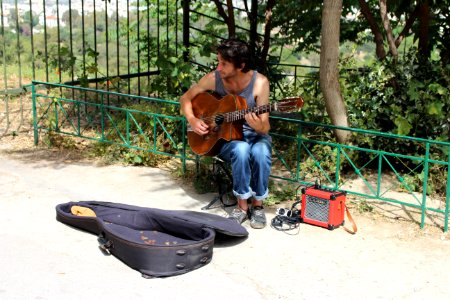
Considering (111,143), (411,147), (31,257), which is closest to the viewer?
(31,257)

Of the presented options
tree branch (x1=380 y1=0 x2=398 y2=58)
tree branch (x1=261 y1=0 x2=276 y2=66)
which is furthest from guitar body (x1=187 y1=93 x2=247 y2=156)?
tree branch (x1=261 y1=0 x2=276 y2=66)

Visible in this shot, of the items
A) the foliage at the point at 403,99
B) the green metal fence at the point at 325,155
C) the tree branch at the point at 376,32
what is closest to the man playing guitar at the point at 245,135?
the green metal fence at the point at 325,155

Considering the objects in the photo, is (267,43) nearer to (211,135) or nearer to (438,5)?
(438,5)

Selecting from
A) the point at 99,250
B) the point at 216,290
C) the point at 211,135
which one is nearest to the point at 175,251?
the point at 216,290

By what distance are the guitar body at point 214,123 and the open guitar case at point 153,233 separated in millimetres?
679

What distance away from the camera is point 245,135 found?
552cm

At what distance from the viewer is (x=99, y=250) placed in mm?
4742

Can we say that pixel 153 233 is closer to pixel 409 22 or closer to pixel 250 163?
pixel 250 163

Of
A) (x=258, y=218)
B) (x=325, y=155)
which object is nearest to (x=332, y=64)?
(x=325, y=155)

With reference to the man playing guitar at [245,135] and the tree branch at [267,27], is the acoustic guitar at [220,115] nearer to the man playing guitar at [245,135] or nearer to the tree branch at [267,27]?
the man playing guitar at [245,135]

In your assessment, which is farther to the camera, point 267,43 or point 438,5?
point 267,43

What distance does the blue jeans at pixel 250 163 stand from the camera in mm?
5258

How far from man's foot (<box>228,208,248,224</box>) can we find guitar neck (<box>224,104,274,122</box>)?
2.60ft

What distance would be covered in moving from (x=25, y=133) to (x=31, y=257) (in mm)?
4109
